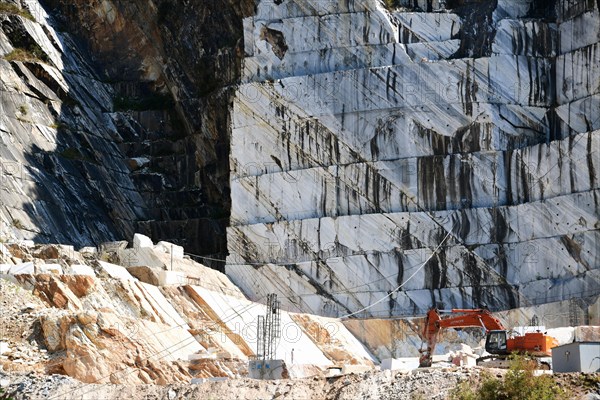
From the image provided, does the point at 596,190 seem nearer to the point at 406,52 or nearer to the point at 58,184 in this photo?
the point at 406,52

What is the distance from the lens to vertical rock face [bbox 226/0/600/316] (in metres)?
61.9

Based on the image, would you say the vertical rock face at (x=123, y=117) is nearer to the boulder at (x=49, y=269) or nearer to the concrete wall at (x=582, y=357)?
the boulder at (x=49, y=269)

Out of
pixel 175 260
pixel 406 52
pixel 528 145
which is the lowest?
pixel 175 260

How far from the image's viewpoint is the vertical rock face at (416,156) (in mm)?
61906

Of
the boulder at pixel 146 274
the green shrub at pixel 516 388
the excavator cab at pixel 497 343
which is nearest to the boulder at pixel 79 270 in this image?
the boulder at pixel 146 274

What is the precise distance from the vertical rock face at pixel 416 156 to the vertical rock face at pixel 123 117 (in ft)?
12.8

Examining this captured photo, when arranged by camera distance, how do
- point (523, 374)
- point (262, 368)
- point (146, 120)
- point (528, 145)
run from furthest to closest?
point (146, 120)
point (528, 145)
point (262, 368)
point (523, 374)

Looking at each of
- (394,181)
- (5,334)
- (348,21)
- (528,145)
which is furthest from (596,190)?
(5,334)

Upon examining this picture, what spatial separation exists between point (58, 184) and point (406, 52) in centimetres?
1553

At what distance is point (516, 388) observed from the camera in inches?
1523

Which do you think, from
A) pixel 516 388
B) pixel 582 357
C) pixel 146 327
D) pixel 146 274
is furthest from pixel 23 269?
pixel 516 388

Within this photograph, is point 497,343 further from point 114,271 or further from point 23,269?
point 23,269

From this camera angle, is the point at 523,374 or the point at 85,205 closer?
the point at 523,374

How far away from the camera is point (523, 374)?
38.8 meters
